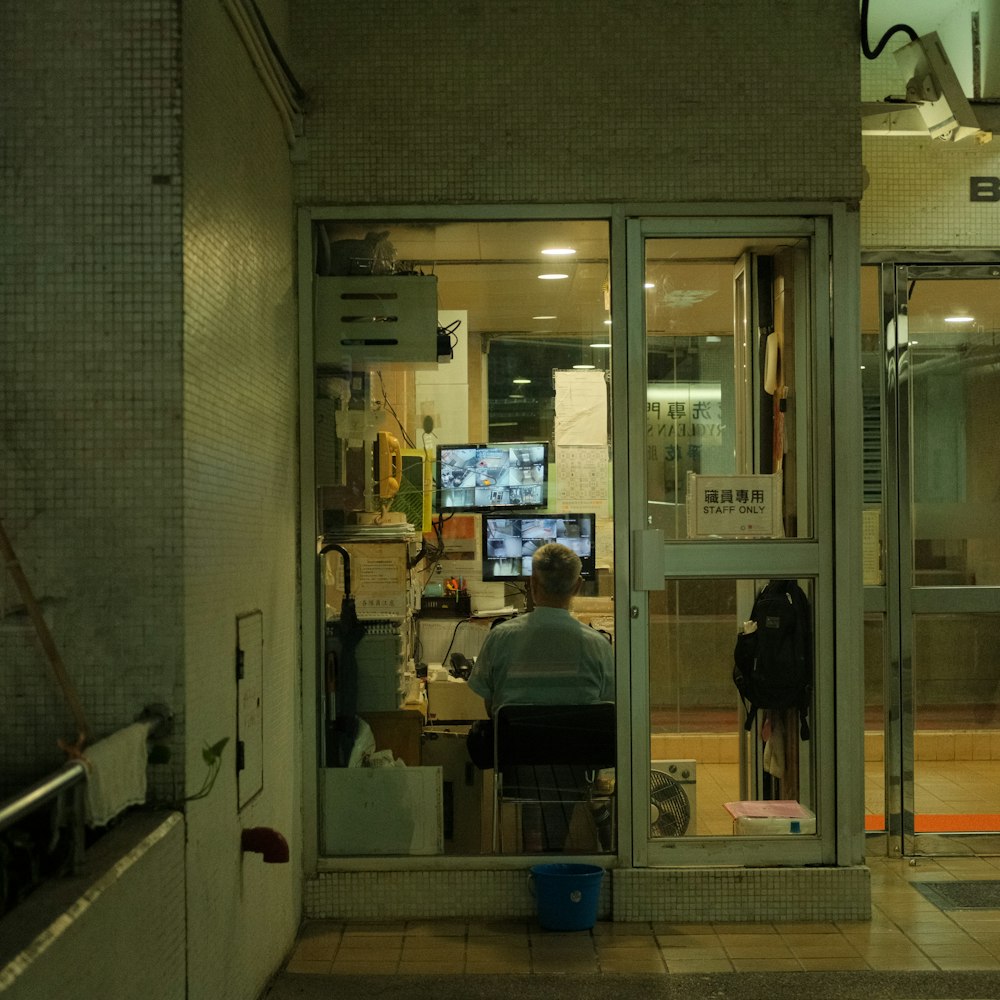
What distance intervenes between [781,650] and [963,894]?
121 cm

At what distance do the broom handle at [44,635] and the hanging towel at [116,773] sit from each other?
9cm

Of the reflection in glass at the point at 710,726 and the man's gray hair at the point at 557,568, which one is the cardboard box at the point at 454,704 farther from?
the reflection in glass at the point at 710,726

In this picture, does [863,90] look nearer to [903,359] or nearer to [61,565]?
[903,359]

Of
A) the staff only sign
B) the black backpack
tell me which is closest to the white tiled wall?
the staff only sign

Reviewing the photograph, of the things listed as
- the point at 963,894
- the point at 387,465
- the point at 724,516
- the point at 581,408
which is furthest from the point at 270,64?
the point at 963,894

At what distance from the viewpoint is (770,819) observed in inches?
178

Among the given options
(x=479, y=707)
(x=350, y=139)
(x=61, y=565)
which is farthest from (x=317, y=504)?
(x=61, y=565)

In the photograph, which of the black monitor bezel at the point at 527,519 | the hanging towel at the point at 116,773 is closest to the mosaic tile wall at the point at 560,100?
the black monitor bezel at the point at 527,519

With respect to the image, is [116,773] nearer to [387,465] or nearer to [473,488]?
[387,465]

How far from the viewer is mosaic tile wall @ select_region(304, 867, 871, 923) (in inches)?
173

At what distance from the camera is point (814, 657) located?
4.50 metres

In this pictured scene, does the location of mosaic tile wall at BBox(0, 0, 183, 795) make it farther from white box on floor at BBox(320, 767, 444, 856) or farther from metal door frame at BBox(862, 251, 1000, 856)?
metal door frame at BBox(862, 251, 1000, 856)

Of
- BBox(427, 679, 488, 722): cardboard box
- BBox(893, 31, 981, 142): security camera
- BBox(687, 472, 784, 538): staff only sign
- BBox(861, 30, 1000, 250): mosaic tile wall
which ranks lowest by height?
BBox(427, 679, 488, 722): cardboard box

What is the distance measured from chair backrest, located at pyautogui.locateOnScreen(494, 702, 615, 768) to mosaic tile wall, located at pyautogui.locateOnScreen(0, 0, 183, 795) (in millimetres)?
1947
